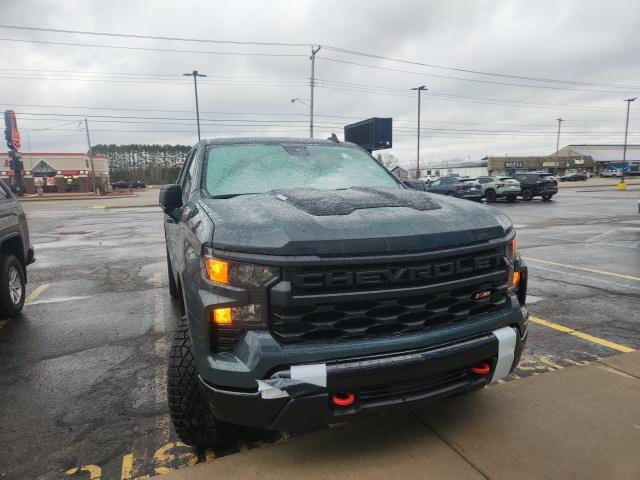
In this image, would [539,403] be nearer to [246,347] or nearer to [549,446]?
[549,446]

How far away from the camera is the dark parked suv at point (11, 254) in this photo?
4938mm

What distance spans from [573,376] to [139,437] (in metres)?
3.03

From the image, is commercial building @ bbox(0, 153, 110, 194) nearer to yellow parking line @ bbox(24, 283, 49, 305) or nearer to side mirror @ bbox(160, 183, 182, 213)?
yellow parking line @ bbox(24, 283, 49, 305)

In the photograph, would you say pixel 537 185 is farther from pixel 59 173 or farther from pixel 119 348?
pixel 59 173

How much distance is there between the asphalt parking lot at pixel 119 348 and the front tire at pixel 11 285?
6.8 inches

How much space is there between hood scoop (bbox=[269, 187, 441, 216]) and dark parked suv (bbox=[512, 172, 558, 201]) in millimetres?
25712

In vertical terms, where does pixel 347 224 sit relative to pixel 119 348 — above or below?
above

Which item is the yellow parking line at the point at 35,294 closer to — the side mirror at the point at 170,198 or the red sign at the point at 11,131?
the side mirror at the point at 170,198

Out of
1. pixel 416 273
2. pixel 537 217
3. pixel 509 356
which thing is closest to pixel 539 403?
pixel 509 356

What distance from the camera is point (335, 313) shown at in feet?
6.89

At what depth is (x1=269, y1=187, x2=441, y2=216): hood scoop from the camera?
8.00 ft

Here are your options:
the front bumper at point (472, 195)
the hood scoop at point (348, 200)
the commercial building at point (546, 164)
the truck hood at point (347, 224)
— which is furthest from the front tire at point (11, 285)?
the commercial building at point (546, 164)

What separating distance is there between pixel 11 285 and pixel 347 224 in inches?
186

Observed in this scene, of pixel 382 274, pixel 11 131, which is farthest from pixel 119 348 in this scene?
pixel 11 131
